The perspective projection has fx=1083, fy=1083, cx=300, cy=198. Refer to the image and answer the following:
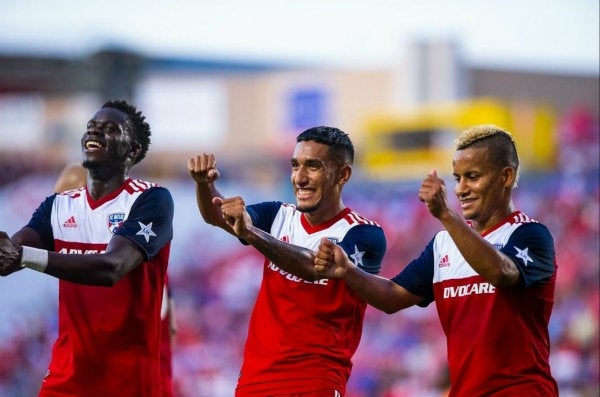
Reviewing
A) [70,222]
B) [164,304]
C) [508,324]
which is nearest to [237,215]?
[70,222]

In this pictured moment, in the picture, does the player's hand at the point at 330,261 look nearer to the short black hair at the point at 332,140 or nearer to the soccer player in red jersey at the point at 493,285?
the soccer player in red jersey at the point at 493,285

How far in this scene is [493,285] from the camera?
5543 mm

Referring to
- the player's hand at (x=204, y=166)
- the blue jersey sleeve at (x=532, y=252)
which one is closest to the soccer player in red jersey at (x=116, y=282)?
the player's hand at (x=204, y=166)

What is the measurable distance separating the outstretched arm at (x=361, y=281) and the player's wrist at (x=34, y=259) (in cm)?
147

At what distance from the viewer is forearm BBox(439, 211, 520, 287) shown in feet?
17.3

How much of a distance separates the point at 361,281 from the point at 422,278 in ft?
1.24

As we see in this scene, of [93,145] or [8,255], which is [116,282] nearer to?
[8,255]

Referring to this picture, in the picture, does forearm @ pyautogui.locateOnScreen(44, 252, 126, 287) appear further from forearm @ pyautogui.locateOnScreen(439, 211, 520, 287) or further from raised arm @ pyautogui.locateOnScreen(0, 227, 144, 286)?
forearm @ pyautogui.locateOnScreen(439, 211, 520, 287)

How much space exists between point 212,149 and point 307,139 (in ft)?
150

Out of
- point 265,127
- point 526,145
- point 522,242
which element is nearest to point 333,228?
point 522,242

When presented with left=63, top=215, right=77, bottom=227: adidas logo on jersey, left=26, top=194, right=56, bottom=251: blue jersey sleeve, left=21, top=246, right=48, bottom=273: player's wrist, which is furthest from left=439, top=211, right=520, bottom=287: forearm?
left=26, top=194, right=56, bottom=251: blue jersey sleeve

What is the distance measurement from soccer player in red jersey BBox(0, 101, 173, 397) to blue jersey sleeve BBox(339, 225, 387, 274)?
1.10m

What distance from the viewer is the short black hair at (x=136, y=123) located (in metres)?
6.88

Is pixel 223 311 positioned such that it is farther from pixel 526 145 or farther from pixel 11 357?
pixel 526 145
